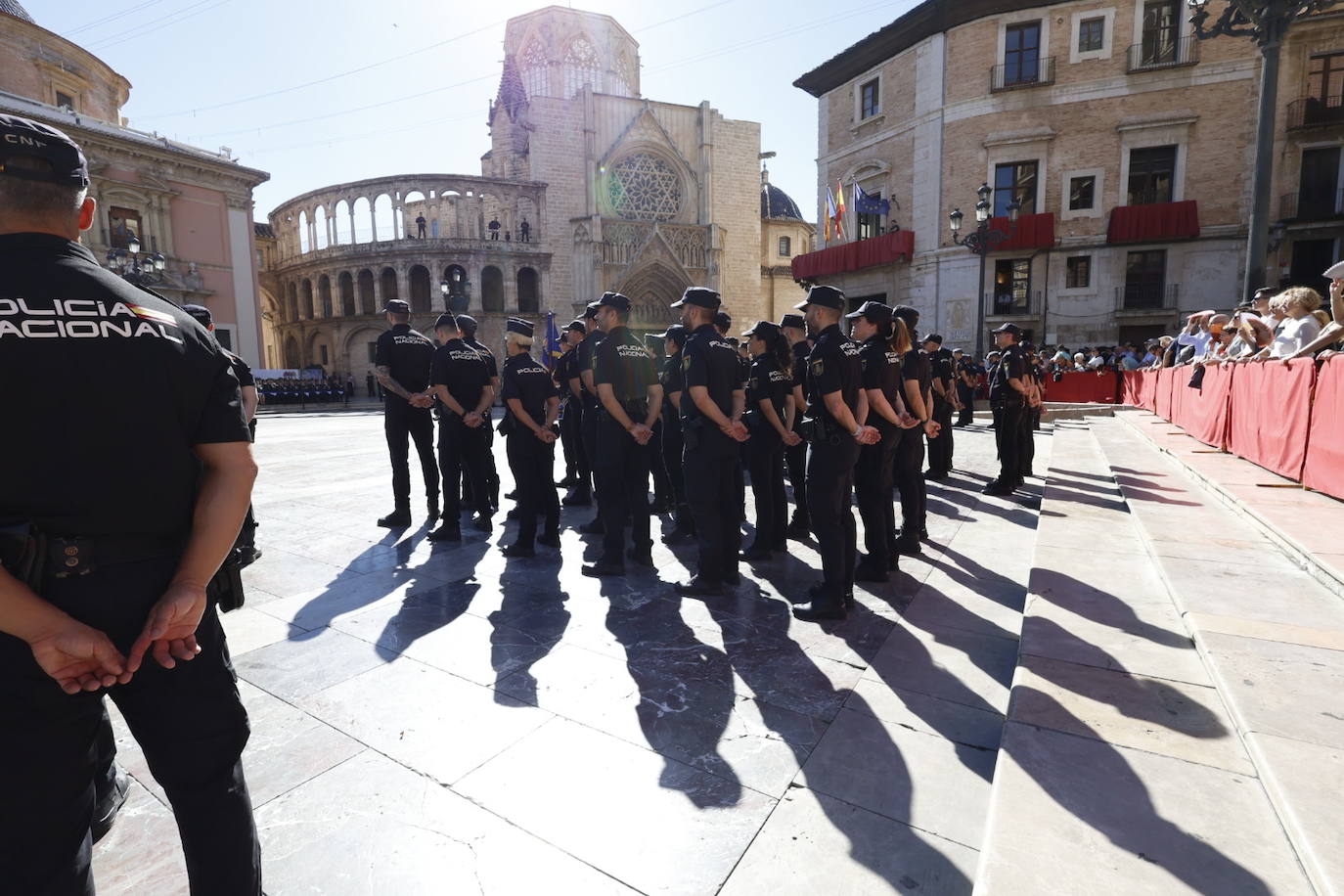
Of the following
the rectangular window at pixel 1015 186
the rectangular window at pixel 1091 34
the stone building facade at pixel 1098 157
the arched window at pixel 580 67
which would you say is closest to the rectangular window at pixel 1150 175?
the stone building facade at pixel 1098 157

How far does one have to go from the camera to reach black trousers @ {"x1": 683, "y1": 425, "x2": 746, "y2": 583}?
14.5 ft

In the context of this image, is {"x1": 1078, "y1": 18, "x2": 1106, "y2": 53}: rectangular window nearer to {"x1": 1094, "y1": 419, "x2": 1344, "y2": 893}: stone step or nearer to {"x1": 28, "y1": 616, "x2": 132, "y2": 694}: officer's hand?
{"x1": 1094, "y1": 419, "x2": 1344, "y2": 893}: stone step

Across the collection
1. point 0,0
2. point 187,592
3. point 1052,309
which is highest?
point 0,0

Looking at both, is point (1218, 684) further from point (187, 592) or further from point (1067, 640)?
point (187, 592)

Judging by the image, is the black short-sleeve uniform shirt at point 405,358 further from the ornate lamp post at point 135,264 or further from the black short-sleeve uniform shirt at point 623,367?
the ornate lamp post at point 135,264

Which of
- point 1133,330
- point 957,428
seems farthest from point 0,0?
point 1133,330

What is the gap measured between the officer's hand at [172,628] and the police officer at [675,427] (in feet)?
11.3

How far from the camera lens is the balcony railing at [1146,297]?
839 inches

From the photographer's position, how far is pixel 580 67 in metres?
39.0

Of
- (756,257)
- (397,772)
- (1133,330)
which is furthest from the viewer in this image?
(756,257)

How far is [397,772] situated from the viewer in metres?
2.45

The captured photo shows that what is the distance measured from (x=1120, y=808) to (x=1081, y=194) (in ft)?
85.8

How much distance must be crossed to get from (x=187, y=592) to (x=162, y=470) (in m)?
0.29

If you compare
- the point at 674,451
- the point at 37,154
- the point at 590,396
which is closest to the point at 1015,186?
the point at 674,451
